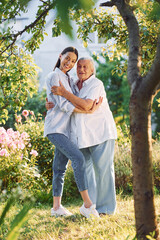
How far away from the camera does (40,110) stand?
13086mm

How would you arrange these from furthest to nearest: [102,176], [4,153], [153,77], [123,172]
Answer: [123,172] < [4,153] < [102,176] < [153,77]

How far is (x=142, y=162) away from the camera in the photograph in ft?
7.20

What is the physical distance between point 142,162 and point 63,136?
4.66 ft

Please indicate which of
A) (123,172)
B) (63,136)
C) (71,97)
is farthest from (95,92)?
(123,172)

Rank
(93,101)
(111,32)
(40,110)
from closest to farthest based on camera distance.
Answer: (93,101)
(111,32)
(40,110)

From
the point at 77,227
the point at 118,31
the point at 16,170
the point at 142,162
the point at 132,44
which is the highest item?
the point at 118,31

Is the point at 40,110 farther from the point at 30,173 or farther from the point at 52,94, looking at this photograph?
the point at 52,94

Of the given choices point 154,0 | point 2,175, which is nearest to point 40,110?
point 2,175

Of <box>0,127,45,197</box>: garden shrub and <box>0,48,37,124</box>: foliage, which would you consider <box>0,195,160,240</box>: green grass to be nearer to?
<box>0,127,45,197</box>: garden shrub

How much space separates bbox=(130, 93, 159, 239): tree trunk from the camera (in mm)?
2197

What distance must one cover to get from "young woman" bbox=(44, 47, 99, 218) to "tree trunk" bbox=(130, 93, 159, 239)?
121cm

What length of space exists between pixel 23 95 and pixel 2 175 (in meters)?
1.39

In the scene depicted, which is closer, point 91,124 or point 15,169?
point 91,124

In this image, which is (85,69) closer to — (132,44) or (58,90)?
(58,90)
